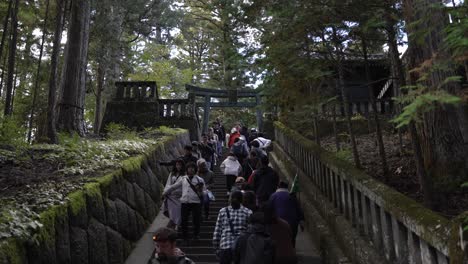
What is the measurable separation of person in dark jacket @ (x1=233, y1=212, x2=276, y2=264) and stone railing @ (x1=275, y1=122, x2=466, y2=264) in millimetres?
→ 1197

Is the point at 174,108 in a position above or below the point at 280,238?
above

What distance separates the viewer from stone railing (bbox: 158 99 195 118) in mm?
16547

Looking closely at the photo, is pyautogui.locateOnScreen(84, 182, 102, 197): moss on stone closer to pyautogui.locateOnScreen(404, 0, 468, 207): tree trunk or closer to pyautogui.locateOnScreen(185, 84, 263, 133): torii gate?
pyautogui.locateOnScreen(404, 0, 468, 207): tree trunk

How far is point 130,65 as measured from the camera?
70.0ft

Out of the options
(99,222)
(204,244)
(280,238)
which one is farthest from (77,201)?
(204,244)

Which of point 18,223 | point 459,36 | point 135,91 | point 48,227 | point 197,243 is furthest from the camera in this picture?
point 135,91

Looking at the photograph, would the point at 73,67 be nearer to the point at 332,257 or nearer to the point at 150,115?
the point at 150,115

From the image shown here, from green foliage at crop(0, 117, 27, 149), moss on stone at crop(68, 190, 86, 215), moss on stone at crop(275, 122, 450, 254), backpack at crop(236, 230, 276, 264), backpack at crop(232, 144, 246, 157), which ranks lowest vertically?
backpack at crop(236, 230, 276, 264)

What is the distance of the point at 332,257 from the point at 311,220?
1550 millimetres

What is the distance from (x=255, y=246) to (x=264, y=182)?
282 centimetres

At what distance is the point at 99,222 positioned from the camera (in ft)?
16.7

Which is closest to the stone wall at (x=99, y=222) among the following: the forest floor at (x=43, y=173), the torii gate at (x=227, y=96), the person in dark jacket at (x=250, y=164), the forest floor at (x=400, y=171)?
the forest floor at (x=43, y=173)

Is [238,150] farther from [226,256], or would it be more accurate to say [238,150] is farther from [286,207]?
[226,256]

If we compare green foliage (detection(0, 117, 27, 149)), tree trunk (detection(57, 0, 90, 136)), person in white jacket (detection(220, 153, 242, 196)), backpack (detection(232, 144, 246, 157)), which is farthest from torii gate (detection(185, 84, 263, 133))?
green foliage (detection(0, 117, 27, 149))
